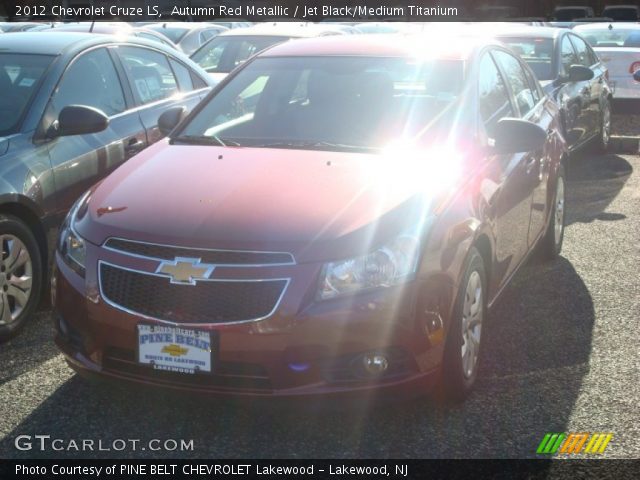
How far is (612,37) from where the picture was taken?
543 inches

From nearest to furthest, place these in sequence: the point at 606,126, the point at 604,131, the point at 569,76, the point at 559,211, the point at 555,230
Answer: the point at 555,230, the point at 559,211, the point at 569,76, the point at 604,131, the point at 606,126

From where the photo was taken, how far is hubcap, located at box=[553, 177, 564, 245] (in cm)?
642

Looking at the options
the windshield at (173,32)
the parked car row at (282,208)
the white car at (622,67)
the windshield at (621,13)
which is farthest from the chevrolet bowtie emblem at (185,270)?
the windshield at (621,13)

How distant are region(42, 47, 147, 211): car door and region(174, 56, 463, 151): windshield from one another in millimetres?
800

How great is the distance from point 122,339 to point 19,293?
1517 millimetres

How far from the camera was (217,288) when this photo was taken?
3.57m

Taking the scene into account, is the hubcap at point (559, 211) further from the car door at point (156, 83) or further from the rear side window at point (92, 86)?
the rear side window at point (92, 86)

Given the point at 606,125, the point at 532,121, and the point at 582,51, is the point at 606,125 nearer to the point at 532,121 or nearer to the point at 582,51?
the point at 582,51

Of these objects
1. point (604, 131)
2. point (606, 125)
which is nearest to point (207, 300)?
point (604, 131)

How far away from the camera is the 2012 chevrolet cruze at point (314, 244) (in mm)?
3557

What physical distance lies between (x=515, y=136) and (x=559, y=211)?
1971mm

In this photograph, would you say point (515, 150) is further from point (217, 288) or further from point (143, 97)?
point (143, 97)

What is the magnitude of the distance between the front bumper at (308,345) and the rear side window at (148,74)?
9.55 ft

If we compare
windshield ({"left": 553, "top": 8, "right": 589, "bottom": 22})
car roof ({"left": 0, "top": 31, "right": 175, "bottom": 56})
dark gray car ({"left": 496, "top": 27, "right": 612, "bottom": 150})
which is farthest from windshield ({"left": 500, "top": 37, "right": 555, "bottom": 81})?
windshield ({"left": 553, "top": 8, "right": 589, "bottom": 22})
